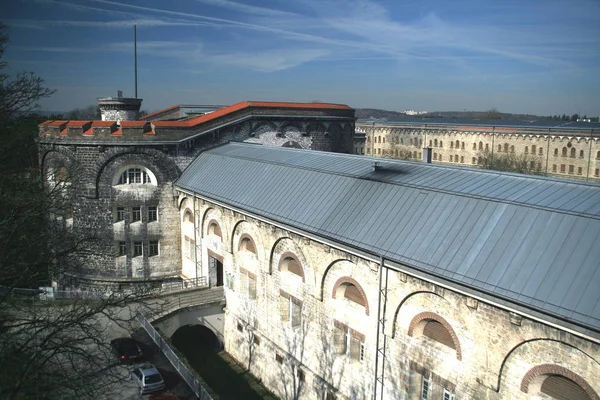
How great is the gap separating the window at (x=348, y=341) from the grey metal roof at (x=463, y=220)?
274 centimetres

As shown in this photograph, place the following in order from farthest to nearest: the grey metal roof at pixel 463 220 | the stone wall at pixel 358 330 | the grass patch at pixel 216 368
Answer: the grass patch at pixel 216 368 → the stone wall at pixel 358 330 → the grey metal roof at pixel 463 220

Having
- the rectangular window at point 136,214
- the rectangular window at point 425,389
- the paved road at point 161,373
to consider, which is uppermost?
the rectangular window at point 136,214

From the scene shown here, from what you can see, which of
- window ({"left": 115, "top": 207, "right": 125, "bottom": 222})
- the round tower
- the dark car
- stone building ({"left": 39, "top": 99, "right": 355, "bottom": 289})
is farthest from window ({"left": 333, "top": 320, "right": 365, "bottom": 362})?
the round tower

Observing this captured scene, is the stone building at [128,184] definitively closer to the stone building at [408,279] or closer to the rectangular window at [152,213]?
the rectangular window at [152,213]

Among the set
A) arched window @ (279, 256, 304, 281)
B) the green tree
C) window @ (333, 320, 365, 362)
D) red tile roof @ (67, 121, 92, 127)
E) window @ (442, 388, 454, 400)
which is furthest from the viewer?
the green tree

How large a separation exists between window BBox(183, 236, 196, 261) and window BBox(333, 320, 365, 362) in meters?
11.1

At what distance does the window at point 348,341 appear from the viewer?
15234 mm

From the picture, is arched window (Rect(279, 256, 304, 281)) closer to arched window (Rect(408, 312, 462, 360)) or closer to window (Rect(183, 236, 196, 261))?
arched window (Rect(408, 312, 462, 360))

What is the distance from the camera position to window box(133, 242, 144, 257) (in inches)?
1038

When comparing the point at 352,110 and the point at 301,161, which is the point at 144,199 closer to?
the point at 301,161

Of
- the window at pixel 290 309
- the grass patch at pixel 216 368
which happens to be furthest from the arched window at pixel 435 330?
the grass patch at pixel 216 368

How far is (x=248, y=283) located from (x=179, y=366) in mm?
4304

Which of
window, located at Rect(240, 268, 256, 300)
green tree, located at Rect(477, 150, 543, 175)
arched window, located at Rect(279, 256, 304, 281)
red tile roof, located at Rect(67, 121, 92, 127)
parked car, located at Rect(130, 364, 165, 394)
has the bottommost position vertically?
parked car, located at Rect(130, 364, 165, 394)

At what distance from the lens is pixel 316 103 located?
31047 millimetres
